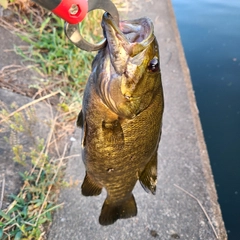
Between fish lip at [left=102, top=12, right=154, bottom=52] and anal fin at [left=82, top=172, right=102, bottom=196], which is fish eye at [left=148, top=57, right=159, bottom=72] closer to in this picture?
fish lip at [left=102, top=12, right=154, bottom=52]

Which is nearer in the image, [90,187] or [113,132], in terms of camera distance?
[113,132]

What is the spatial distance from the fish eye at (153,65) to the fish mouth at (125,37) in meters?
0.06

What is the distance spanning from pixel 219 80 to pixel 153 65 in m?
3.22

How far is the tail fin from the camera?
5.67 feet

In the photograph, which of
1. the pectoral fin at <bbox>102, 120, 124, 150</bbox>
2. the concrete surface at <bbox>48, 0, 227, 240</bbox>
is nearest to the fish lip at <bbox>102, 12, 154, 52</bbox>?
the pectoral fin at <bbox>102, 120, 124, 150</bbox>

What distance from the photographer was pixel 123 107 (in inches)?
47.3

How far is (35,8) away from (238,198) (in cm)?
284

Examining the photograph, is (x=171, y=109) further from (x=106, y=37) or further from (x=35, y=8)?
(x=106, y=37)

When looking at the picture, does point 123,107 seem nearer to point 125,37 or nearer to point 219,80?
point 125,37

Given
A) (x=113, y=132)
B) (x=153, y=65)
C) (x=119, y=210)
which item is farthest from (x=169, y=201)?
(x=153, y=65)

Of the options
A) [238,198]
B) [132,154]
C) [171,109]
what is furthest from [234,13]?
[132,154]

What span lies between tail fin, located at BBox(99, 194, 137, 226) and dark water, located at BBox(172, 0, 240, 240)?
4.82 ft

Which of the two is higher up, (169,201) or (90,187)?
(90,187)

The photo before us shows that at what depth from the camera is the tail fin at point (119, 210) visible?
173 cm
